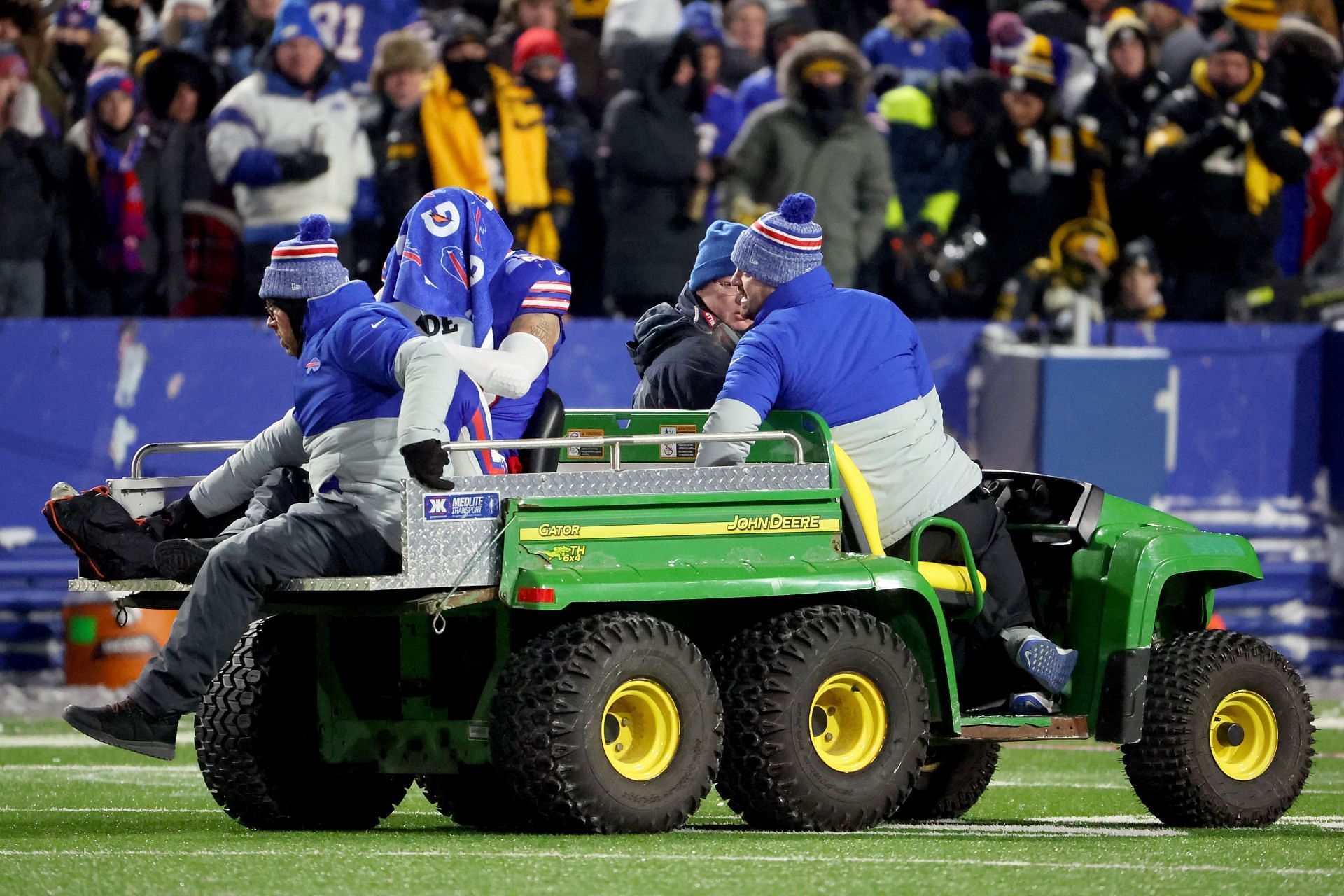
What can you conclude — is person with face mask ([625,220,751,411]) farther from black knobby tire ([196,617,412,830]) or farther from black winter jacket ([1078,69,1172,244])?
black winter jacket ([1078,69,1172,244])

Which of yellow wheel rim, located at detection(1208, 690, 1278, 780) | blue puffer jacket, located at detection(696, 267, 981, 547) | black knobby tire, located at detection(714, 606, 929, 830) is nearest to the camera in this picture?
black knobby tire, located at detection(714, 606, 929, 830)

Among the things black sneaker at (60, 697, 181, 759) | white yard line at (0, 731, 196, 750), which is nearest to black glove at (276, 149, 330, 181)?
white yard line at (0, 731, 196, 750)

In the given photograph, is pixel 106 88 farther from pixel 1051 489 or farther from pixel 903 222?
pixel 1051 489

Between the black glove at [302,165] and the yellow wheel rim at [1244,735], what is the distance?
269 inches

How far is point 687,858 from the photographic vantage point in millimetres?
6883

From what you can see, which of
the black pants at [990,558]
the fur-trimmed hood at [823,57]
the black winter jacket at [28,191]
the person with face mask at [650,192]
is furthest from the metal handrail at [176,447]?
the fur-trimmed hood at [823,57]

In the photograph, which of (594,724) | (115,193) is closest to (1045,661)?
(594,724)

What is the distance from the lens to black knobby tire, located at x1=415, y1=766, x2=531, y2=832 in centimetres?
836

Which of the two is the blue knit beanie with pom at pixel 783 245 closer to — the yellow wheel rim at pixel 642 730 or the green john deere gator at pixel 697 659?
the green john deere gator at pixel 697 659

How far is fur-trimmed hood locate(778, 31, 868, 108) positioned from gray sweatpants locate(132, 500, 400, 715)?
7617 mm

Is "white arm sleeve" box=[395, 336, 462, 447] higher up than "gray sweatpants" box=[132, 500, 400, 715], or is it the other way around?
"white arm sleeve" box=[395, 336, 462, 447]

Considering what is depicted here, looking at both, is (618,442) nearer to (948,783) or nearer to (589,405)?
(948,783)

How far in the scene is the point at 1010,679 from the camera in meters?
8.67

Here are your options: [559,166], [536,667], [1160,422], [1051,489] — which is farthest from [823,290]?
[1160,422]
